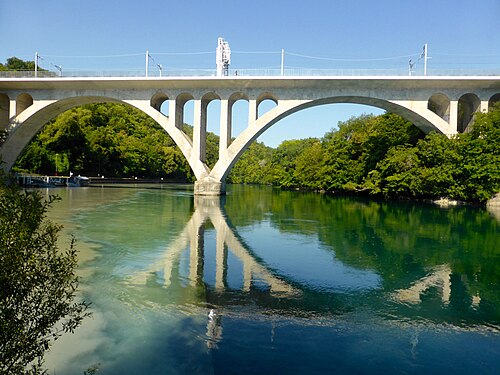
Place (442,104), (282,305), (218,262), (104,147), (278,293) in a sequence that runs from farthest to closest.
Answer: (104,147) < (442,104) < (218,262) < (278,293) < (282,305)

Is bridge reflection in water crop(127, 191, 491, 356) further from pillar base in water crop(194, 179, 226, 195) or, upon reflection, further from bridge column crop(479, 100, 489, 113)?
bridge column crop(479, 100, 489, 113)

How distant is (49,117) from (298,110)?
80.4 ft

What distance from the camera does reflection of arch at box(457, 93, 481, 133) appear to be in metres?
32.4

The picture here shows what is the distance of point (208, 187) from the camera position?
34.4 metres

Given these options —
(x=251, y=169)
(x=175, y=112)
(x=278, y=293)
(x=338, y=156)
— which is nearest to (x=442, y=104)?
(x=338, y=156)

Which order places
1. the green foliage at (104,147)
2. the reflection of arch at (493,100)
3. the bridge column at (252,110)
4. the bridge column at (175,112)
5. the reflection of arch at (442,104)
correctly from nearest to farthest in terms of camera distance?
the reflection of arch at (493,100) < the reflection of arch at (442,104) < the bridge column at (252,110) < the bridge column at (175,112) < the green foliage at (104,147)

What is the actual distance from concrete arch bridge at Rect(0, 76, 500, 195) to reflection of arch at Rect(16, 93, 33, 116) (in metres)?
0.09

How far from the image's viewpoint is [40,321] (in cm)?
327

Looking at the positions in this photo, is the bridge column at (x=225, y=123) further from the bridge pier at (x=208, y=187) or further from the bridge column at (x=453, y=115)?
the bridge column at (x=453, y=115)

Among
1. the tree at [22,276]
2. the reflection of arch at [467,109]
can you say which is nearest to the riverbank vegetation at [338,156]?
the reflection of arch at [467,109]

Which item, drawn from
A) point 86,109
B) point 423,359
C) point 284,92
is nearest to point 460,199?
point 284,92

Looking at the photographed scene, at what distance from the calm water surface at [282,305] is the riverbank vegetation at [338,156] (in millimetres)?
17902

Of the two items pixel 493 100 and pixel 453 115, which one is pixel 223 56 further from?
pixel 493 100

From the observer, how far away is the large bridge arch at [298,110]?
31.6 m
